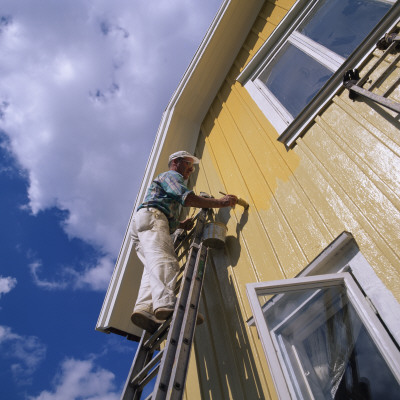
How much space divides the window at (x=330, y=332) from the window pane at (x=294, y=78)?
1.75m

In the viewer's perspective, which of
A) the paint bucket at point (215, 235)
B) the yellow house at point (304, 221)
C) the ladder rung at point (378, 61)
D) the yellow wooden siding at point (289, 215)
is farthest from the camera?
the paint bucket at point (215, 235)

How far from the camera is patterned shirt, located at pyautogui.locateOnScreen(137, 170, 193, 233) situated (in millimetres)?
3133

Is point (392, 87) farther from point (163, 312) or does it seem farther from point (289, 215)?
point (163, 312)

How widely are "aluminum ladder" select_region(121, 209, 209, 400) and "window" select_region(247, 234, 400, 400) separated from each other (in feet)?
1.73

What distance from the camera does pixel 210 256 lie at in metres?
3.23

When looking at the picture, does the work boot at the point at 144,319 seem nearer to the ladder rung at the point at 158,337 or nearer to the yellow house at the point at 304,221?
the ladder rung at the point at 158,337

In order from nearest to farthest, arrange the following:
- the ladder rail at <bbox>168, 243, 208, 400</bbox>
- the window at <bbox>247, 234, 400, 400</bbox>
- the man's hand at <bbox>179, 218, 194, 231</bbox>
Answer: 1. the window at <bbox>247, 234, 400, 400</bbox>
2. the ladder rail at <bbox>168, 243, 208, 400</bbox>
3. the man's hand at <bbox>179, 218, 194, 231</bbox>

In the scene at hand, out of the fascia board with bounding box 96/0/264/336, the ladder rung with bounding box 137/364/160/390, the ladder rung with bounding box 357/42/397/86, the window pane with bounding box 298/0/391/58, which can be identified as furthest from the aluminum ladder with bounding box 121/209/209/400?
the window pane with bounding box 298/0/391/58

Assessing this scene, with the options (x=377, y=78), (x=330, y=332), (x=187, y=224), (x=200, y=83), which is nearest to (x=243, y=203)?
(x=187, y=224)

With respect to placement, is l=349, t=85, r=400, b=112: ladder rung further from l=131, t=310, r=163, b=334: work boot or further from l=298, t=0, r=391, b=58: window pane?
l=131, t=310, r=163, b=334: work boot

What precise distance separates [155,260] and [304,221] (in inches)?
46.1

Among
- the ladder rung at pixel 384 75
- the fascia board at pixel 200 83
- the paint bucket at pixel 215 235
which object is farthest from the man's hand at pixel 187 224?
the ladder rung at pixel 384 75

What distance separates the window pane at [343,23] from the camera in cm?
283

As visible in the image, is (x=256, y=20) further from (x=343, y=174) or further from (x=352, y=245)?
(x=352, y=245)
